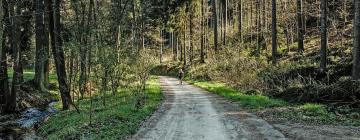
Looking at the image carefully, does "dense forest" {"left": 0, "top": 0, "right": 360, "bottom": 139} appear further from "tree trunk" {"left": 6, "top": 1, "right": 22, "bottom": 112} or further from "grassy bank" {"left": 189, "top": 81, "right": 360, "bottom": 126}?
"grassy bank" {"left": 189, "top": 81, "right": 360, "bottom": 126}

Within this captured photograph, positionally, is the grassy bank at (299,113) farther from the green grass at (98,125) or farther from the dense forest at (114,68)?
the green grass at (98,125)

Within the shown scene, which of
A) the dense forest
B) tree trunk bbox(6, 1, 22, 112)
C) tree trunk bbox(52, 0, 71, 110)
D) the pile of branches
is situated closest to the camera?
the dense forest

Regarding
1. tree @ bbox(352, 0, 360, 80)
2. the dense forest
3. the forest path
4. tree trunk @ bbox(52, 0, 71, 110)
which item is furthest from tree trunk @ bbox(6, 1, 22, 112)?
tree @ bbox(352, 0, 360, 80)

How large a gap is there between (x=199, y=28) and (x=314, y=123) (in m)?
44.4

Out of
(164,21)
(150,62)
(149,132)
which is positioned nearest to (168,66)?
(164,21)

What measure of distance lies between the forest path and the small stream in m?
5.33

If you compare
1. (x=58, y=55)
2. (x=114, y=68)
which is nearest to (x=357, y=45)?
(x=114, y=68)

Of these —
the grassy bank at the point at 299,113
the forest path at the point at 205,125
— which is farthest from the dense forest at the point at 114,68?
the forest path at the point at 205,125

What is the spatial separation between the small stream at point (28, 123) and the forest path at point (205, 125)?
5.33 metres

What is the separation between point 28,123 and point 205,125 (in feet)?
31.7

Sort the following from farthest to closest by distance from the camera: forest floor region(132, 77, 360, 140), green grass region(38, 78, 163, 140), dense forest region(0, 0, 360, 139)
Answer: dense forest region(0, 0, 360, 139) < green grass region(38, 78, 163, 140) < forest floor region(132, 77, 360, 140)

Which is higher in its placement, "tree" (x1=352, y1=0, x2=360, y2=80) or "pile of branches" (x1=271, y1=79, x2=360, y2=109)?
"tree" (x1=352, y1=0, x2=360, y2=80)

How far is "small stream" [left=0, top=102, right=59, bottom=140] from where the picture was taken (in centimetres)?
1681

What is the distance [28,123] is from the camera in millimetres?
19406
